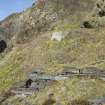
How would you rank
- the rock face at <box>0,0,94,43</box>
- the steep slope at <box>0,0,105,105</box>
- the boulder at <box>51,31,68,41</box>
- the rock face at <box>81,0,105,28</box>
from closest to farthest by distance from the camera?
the steep slope at <box>0,0,105,105</box>, the rock face at <box>81,0,105,28</box>, the boulder at <box>51,31,68,41</box>, the rock face at <box>0,0,94,43</box>

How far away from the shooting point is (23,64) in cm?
8469

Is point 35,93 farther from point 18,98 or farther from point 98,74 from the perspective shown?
point 98,74

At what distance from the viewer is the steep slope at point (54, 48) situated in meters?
59.0

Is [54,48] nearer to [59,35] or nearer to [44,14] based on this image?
[59,35]

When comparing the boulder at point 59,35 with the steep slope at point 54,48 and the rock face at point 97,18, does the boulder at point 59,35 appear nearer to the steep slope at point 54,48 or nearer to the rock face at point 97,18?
the steep slope at point 54,48

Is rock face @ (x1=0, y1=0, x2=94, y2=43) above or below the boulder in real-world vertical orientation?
above

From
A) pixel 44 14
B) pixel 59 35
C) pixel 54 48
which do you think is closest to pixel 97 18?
pixel 59 35

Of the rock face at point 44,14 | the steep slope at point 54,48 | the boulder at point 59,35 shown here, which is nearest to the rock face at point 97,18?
the steep slope at point 54,48

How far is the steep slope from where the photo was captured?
59031mm

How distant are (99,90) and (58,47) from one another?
77.0ft

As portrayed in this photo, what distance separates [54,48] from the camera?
80438mm

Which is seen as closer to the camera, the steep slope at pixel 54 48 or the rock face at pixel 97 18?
the steep slope at pixel 54 48

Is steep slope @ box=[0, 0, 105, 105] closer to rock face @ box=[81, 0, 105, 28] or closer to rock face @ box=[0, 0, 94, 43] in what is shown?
rock face @ box=[0, 0, 94, 43]

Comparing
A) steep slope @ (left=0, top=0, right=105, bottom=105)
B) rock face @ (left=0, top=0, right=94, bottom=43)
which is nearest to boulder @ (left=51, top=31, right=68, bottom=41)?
steep slope @ (left=0, top=0, right=105, bottom=105)
